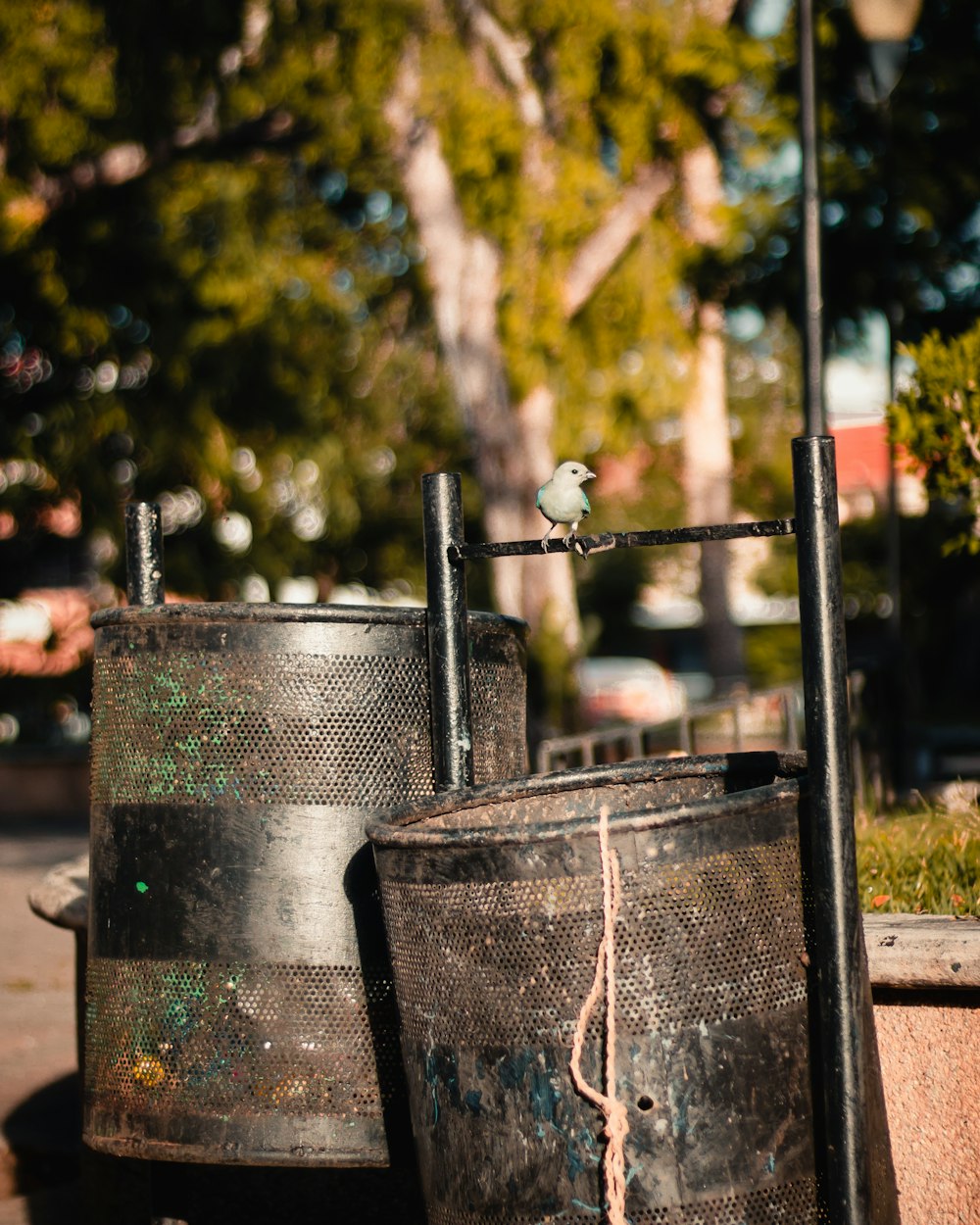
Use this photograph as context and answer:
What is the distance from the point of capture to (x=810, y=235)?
24.9ft

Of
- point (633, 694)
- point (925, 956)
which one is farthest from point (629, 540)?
point (633, 694)

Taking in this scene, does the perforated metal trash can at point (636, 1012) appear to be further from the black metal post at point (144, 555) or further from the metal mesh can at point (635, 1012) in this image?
the black metal post at point (144, 555)

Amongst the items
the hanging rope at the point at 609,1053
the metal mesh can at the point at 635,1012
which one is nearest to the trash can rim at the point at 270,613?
the metal mesh can at the point at 635,1012

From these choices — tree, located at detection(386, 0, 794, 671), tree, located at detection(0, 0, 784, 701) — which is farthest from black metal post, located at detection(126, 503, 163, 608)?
tree, located at detection(386, 0, 794, 671)

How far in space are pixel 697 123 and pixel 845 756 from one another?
1103cm

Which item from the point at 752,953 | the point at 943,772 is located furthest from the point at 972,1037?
the point at 943,772

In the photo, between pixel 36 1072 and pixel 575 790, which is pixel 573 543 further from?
pixel 36 1072

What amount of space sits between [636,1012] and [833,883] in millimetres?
386

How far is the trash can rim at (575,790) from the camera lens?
2.36 meters

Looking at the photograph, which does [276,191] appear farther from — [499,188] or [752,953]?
[752,953]

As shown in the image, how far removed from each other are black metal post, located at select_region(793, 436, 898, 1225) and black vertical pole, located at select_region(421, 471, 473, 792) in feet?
2.33

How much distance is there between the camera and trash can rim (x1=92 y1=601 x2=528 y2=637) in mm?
2902

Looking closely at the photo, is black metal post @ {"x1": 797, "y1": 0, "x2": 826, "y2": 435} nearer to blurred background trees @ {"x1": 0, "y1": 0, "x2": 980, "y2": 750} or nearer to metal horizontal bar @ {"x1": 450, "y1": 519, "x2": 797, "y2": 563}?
blurred background trees @ {"x1": 0, "y1": 0, "x2": 980, "y2": 750}

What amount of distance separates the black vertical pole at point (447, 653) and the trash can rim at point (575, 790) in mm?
98
